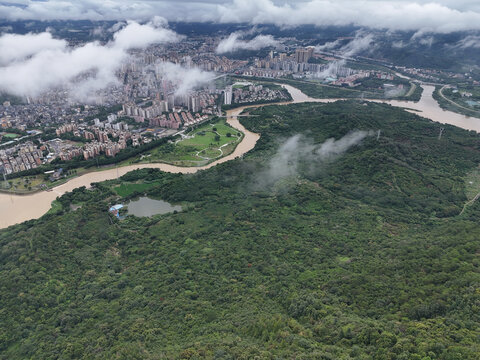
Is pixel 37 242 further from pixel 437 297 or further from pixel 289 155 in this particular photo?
pixel 289 155

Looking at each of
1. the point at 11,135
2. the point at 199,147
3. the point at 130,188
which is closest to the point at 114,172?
the point at 130,188

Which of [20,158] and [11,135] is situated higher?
[20,158]

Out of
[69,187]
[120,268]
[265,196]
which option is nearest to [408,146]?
[265,196]

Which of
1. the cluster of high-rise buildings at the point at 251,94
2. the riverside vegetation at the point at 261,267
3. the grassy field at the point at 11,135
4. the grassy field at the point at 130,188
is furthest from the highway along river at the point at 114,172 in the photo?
the grassy field at the point at 11,135

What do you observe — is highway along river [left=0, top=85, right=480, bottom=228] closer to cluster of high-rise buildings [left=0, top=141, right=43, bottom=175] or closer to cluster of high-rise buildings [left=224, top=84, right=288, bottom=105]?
cluster of high-rise buildings [left=224, top=84, right=288, bottom=105]

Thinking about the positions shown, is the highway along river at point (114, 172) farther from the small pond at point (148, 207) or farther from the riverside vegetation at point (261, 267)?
the small pond at point (148, 207)

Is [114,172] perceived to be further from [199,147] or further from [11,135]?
[11,135]
